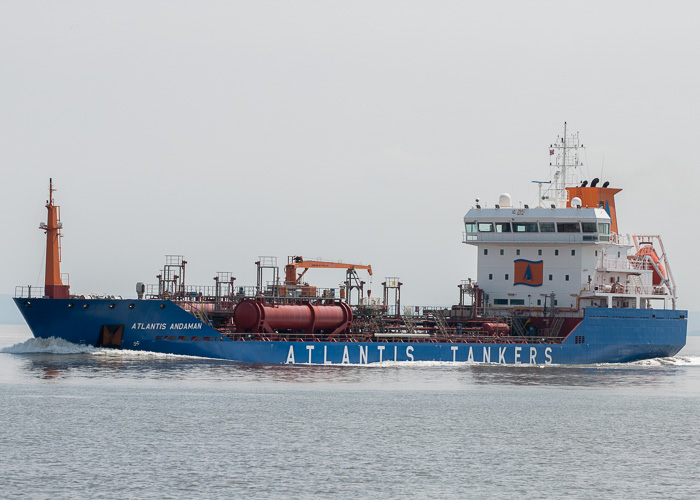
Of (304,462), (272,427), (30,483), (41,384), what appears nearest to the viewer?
(30,483)

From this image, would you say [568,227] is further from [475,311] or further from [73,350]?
[73,350]

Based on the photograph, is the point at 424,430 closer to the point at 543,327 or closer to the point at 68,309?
the point at 68,309

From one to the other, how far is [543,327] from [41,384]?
25.1m

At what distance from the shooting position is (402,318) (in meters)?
54.4

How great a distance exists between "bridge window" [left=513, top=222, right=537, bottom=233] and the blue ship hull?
4.74 m

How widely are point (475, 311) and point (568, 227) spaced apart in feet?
19.7

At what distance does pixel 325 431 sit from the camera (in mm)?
32188

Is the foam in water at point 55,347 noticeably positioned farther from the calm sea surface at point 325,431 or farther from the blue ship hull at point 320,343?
the blue ship hull at point 320,343

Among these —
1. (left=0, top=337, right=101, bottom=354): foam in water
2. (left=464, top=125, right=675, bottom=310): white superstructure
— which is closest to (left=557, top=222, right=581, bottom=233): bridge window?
(left=464, top=125, right=675, bottom=310): white superstructure

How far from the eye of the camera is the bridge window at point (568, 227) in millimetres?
55750

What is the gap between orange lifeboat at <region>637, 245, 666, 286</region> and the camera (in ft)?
201

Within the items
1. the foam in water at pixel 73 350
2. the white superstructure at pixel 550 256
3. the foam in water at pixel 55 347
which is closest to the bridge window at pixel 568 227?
the white superstructure at pixel 550 256

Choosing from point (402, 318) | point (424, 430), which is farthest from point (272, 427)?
point (402, 318)

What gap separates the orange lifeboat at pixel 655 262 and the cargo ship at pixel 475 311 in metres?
0.08
